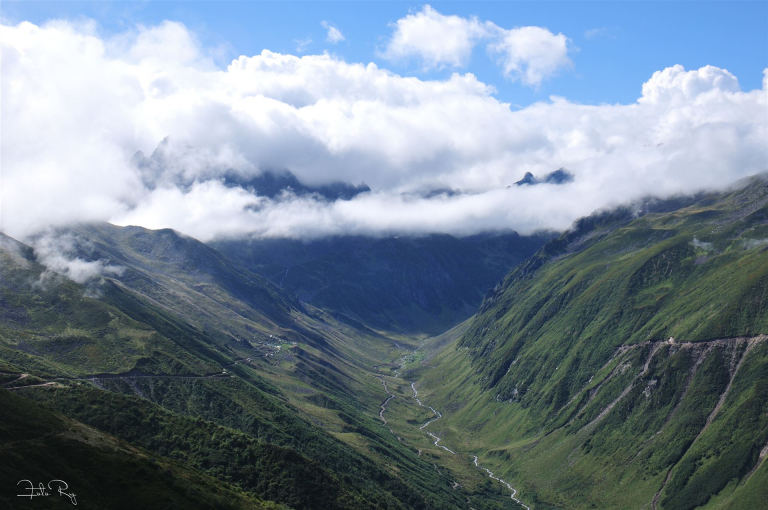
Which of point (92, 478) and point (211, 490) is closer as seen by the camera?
point (92, 478)

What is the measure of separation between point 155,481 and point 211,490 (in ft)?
70.7

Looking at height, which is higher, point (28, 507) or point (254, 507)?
point (28, 507)

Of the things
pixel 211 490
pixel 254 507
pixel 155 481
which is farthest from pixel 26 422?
pixel 254 507

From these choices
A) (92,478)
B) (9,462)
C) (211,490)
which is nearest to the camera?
(9,462)

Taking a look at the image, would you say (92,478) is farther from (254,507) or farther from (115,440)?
(254,507)

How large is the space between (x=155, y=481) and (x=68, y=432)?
31.9 m

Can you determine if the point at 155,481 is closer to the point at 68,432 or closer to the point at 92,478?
the point at 92,478

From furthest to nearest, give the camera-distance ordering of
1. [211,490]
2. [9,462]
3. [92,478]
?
[211,490] < [92,478] < [9,462]

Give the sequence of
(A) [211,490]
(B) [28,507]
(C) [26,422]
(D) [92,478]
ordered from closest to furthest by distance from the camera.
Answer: (B) [28,507] → (D) [92,478] → (C) [26,422] → (A) [211,490]

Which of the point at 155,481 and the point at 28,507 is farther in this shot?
the point at 155,481

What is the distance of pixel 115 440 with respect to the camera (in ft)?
597

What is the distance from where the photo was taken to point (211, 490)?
17888cm

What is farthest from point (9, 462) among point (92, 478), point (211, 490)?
point (211, 490)

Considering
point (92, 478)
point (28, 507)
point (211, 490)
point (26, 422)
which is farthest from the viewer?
point (211, 490)
